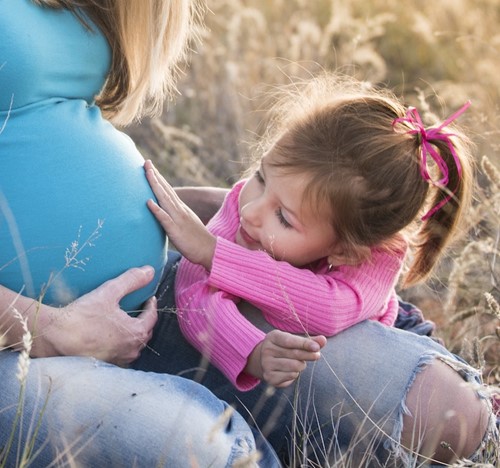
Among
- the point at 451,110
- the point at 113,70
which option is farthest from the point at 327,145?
the point at 451,110

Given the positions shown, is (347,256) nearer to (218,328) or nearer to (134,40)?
(218,328)

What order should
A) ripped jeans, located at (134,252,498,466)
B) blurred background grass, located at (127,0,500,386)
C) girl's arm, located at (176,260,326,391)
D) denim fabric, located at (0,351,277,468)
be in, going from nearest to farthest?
denim fabric, located at (0,351,277,468)
girl's arm, located at (176,260,326,391)
ripped jeans, located at (134,252,498,466)
blurred background grass, located at (127,0,500,386)

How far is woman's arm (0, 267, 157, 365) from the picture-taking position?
221cm

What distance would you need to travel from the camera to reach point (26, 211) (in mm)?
2283

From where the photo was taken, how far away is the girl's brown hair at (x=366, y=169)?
7.95 ft

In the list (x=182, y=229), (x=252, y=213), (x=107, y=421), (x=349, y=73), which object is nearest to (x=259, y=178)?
(x=252, y=213)

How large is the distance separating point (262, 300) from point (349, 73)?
3.55 m

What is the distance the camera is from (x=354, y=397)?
2.38 metres

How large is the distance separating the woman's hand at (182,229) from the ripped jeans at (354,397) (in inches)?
6.6

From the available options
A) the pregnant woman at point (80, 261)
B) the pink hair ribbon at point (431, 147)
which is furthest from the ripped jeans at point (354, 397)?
the pink hair ribbon at point (431, 147)

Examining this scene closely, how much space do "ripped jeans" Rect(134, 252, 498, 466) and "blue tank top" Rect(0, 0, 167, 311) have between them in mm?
221

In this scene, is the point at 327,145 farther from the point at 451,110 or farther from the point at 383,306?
the point at 451,110

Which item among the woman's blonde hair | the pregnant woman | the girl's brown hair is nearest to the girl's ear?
the girl's brown hair

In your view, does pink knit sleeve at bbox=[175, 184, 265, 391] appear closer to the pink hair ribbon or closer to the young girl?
the young girl
